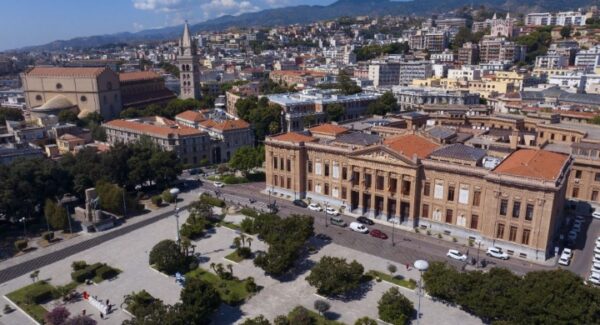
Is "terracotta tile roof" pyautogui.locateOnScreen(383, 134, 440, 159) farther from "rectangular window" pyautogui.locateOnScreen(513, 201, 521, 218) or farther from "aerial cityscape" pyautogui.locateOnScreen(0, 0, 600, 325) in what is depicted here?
"rectangular window" pyautogui.locateOnScreen(513, 201, 521, 218)

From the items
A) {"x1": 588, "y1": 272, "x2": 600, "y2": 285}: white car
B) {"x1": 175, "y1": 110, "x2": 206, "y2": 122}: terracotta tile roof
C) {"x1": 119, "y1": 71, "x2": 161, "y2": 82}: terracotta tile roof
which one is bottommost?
{"x1": 588, "y1": 272, "x2": 600, "y2": 285}: white car

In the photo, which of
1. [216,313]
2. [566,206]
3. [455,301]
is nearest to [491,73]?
[566,206]

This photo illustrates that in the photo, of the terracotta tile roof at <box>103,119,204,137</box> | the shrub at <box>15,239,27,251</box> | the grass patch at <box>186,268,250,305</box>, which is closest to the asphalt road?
the grass patch at <box>186,268,250,305</box>

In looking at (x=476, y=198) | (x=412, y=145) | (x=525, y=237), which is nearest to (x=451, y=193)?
(x=476, y=198)

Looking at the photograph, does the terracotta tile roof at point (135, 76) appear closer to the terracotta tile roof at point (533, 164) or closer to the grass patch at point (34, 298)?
the grass patch at point (34, 298)

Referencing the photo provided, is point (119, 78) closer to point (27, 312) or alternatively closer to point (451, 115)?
point (451, 115)
